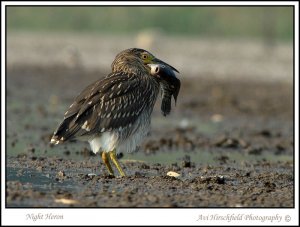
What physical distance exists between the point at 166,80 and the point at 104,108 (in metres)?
1.30

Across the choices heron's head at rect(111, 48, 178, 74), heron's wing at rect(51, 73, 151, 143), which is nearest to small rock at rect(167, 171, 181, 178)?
heron's wing at rect(51, 73, 151, 143)

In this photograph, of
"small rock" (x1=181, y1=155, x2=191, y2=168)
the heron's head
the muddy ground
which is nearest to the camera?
the muddy ground

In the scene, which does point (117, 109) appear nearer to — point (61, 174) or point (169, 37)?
point (61, 174)

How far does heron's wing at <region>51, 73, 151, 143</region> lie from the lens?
33.1 feet

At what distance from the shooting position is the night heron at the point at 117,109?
10.1 meters

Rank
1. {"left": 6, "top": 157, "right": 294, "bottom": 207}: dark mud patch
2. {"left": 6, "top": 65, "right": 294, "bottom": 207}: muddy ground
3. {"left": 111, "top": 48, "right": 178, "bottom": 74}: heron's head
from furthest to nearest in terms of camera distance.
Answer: {"left": 111, "top": 48, "right": 178, "bottom": 74}: heron's head → {"left": 6, "top": 65, "right": 294, "bottom": 207}: muddy ground → {"left": 6, "top": 157, "right": 294, "bottom": 207}: dark mud patch

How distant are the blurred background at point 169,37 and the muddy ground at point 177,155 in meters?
5.60

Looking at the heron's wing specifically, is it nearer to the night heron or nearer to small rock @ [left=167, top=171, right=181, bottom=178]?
the night heron

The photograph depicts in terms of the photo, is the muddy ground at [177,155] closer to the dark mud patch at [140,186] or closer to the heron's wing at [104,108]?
the dark mud patch at [140,186]

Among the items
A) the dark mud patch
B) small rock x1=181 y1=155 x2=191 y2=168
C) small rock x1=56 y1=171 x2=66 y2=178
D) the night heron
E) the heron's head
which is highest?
the heron's head

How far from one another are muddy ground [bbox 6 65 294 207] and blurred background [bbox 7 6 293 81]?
5.60 meters

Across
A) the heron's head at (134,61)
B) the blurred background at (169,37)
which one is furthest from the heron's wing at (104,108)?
the blurred background at (169,37)

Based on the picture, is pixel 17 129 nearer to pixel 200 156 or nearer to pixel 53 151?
pixel 53 151

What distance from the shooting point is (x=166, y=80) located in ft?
36.8
